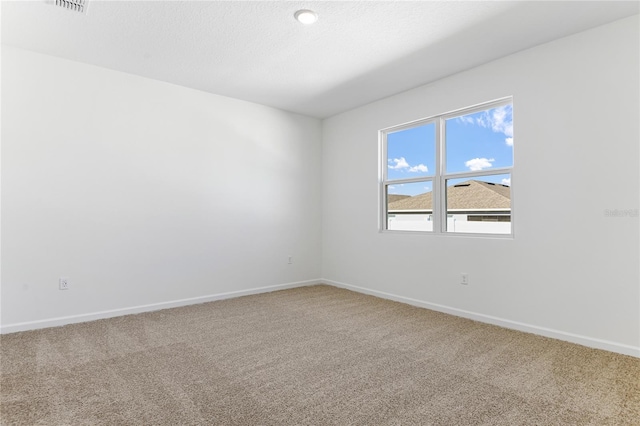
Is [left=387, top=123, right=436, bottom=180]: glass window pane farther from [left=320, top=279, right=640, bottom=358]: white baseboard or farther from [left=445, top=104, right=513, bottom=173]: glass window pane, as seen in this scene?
[left=320, top=279, right=640, bottom=358]: white baseboard

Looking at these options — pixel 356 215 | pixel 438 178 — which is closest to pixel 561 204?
pixel 438 178

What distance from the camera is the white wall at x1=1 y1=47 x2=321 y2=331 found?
3109mm

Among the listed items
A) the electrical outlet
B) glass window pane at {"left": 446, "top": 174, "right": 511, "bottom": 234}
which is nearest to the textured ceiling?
glass window pane at {"left": 446, "top": 174, "right": 511, "bottom": 234}

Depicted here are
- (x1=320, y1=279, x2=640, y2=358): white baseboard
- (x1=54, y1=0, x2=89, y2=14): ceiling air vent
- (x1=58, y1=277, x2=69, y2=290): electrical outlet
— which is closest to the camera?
(x1=54, y1=0, x2=89, y2=14): ceiling air vent

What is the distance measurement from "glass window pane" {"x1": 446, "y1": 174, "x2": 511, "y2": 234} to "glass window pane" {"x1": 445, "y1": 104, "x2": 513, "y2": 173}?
0.15 m

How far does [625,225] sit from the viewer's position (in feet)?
8.45

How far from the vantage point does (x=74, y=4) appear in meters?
2.49

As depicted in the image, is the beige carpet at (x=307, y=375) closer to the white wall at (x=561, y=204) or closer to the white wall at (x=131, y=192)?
the white wall at (x=561, y=204)

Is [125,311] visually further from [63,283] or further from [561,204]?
[561,204]

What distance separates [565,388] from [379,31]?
9.22 feet

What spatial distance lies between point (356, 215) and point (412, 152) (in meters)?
1.14

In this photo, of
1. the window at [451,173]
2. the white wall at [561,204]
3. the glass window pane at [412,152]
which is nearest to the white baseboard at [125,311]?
the window at [451,173]

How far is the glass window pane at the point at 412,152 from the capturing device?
4.03m

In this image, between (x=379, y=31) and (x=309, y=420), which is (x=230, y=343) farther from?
(x=379, y=31)
